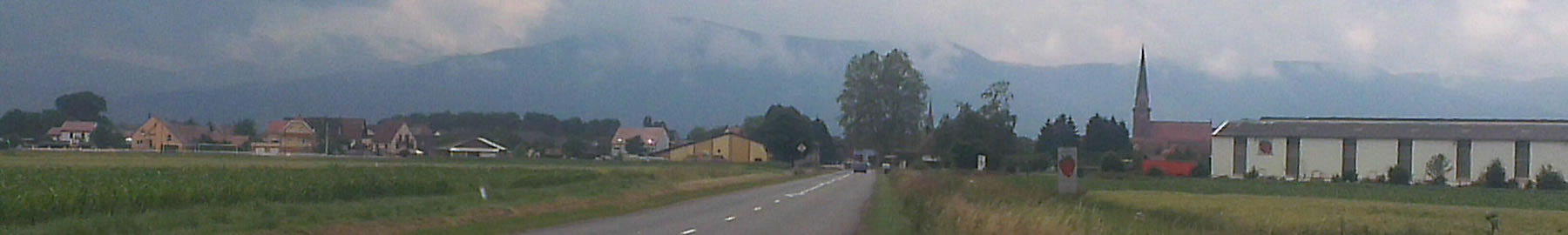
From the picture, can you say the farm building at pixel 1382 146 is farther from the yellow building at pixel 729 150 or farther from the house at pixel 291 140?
the house at pixel 291 140

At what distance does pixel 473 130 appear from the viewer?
127 metres

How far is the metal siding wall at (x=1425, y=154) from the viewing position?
99.9 metres

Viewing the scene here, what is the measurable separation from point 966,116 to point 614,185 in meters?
30.6

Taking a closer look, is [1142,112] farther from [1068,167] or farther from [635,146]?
[1068,167]

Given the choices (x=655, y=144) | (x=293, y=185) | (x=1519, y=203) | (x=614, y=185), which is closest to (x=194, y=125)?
(x=655, y=144)

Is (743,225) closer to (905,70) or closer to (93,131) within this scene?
(905,70)

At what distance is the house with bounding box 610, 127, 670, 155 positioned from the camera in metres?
145

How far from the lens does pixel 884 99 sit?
110 m

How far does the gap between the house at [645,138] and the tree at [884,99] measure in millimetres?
31748

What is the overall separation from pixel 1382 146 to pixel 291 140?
7611cm

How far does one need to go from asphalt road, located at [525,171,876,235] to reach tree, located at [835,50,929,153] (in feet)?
212

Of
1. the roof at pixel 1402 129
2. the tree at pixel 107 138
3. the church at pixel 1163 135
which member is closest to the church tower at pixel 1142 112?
the church at pixel 1163 135

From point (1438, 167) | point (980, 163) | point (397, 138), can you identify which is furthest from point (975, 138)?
point (397, 138)

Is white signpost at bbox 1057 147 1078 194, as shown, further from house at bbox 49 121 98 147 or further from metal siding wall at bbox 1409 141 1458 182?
house at bbox 49 121 98 147
